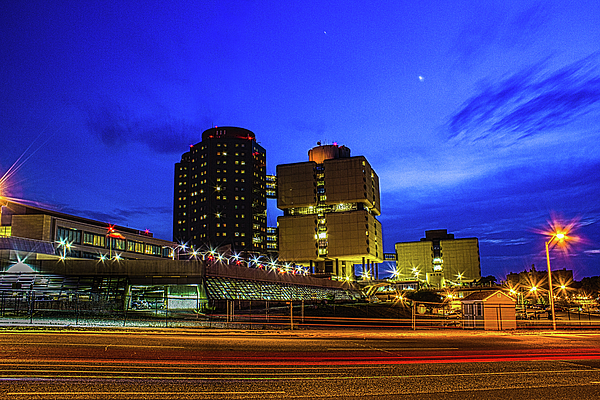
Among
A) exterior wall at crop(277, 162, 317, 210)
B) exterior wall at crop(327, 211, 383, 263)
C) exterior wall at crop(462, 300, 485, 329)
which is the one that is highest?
exterior wall at crop(277, 162, 317, 210)

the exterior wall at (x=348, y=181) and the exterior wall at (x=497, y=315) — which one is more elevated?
the exterior wall at (x=348, y=181)

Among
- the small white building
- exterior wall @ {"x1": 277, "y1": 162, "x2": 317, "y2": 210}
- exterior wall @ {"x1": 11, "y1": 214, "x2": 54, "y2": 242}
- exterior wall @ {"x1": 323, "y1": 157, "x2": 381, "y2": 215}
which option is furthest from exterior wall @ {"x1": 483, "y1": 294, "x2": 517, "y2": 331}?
exterior wall @ {"x1": 277, "y1": 162, "x2": 317, "y2": 210}

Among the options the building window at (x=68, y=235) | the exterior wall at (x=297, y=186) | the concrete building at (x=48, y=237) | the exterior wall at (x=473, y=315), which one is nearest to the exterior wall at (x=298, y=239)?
the exterior wall at (x=297, y=186)

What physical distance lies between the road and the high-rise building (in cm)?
15377

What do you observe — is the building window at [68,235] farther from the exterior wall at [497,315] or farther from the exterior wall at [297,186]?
the exterior wall at [297,186]

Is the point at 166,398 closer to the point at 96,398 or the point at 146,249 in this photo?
the point at 96,398

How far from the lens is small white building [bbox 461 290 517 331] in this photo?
41.7m

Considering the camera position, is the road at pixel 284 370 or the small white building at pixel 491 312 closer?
the road at pixel 284 370

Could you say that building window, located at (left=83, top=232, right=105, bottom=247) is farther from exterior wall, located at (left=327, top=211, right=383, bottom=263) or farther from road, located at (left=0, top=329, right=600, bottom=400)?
exterior wall, located at (left=327, top=211, right=383, bottom=263)

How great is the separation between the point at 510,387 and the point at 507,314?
32060 mm

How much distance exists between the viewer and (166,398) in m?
11.0

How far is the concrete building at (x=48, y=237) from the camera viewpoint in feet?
247

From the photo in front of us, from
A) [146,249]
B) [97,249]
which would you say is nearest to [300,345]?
[97,249]

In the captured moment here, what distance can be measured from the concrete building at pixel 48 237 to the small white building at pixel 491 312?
54420 mm
